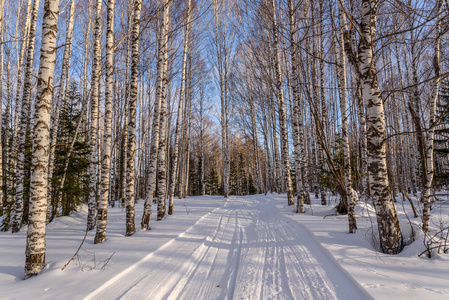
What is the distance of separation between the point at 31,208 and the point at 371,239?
5.98 metres

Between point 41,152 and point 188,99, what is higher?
point 188,99

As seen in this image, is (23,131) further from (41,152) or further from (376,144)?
(376,144)

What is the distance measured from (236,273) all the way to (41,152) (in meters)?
3.55

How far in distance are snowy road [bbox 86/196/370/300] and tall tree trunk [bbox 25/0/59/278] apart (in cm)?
141

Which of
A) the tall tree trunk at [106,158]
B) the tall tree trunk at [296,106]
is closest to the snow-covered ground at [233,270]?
the tall tree trunk at [106,158]

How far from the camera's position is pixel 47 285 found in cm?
298

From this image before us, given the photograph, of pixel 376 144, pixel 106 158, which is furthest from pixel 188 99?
pixel 376 144

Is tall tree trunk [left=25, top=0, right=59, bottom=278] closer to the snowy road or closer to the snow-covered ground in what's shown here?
the snow-covered ground

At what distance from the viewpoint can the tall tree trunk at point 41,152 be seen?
3.42 meters

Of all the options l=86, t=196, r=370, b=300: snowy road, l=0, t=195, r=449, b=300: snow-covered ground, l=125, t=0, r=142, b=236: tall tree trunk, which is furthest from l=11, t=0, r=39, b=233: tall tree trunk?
l=86, t=196, r=370, b=300: snowy road

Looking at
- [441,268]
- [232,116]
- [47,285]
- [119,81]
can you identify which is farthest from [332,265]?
→ [232,116]

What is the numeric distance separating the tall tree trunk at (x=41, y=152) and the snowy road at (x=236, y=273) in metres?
1.41

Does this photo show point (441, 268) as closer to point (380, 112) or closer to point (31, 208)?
point (380, 112)

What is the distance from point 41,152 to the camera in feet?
11.4
